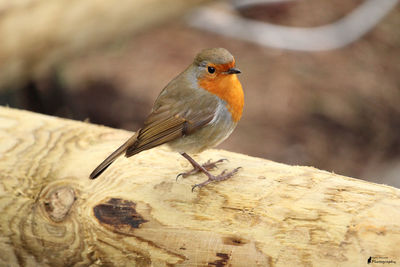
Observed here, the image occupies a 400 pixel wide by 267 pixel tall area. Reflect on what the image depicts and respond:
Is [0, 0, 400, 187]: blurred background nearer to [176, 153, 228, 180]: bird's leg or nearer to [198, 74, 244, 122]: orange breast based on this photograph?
[198, 74, 244, 122]: orange breast

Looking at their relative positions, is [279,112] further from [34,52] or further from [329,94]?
[34,52]

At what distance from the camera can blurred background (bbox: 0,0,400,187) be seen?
4.43m

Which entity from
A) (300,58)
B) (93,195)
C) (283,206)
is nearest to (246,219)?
(283,206)

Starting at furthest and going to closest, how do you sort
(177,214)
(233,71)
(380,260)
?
(233,71) → (177,214) → (380,260)

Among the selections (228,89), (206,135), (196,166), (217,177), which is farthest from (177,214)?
(228,89)

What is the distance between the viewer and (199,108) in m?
2.97

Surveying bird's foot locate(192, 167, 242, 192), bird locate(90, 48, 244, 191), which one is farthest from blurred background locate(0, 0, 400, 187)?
bird's foot locate(192, 167, 242, 192)

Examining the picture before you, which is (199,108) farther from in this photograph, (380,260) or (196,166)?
(380,260)

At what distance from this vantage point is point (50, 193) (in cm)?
272

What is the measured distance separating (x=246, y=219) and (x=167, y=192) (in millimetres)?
408

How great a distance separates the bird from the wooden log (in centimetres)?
13

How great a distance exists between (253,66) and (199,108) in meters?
3.09

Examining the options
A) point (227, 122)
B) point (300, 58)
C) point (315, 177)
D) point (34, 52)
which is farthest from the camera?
point (300, 58)

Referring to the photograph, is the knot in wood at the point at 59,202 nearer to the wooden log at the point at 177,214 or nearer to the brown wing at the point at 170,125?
the wooden log at the point at 177,214
